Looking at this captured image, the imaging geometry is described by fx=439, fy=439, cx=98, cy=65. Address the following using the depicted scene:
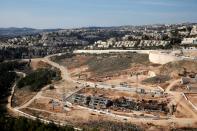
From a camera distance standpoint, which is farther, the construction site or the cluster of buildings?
the cluster of buildings

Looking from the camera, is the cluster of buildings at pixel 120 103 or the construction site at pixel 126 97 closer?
the construction site at pixel 126 97

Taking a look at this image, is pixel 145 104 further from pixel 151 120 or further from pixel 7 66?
pixel 7 66

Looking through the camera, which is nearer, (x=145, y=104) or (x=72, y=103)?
(x=145, y=104)

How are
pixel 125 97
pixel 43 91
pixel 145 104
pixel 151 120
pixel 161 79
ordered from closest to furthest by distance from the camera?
pixel 151 120 < pixel 145 104 < pixel 125 97 < pixel 161 79 < pixel 43 91

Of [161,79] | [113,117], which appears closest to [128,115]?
[113,117]

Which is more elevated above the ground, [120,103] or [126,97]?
[126,97]

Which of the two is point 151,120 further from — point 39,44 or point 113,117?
point 39,44

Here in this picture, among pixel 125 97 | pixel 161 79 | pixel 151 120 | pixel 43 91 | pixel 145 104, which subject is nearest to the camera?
pixel 151 120

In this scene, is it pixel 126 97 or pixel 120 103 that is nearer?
pixel 120 103
